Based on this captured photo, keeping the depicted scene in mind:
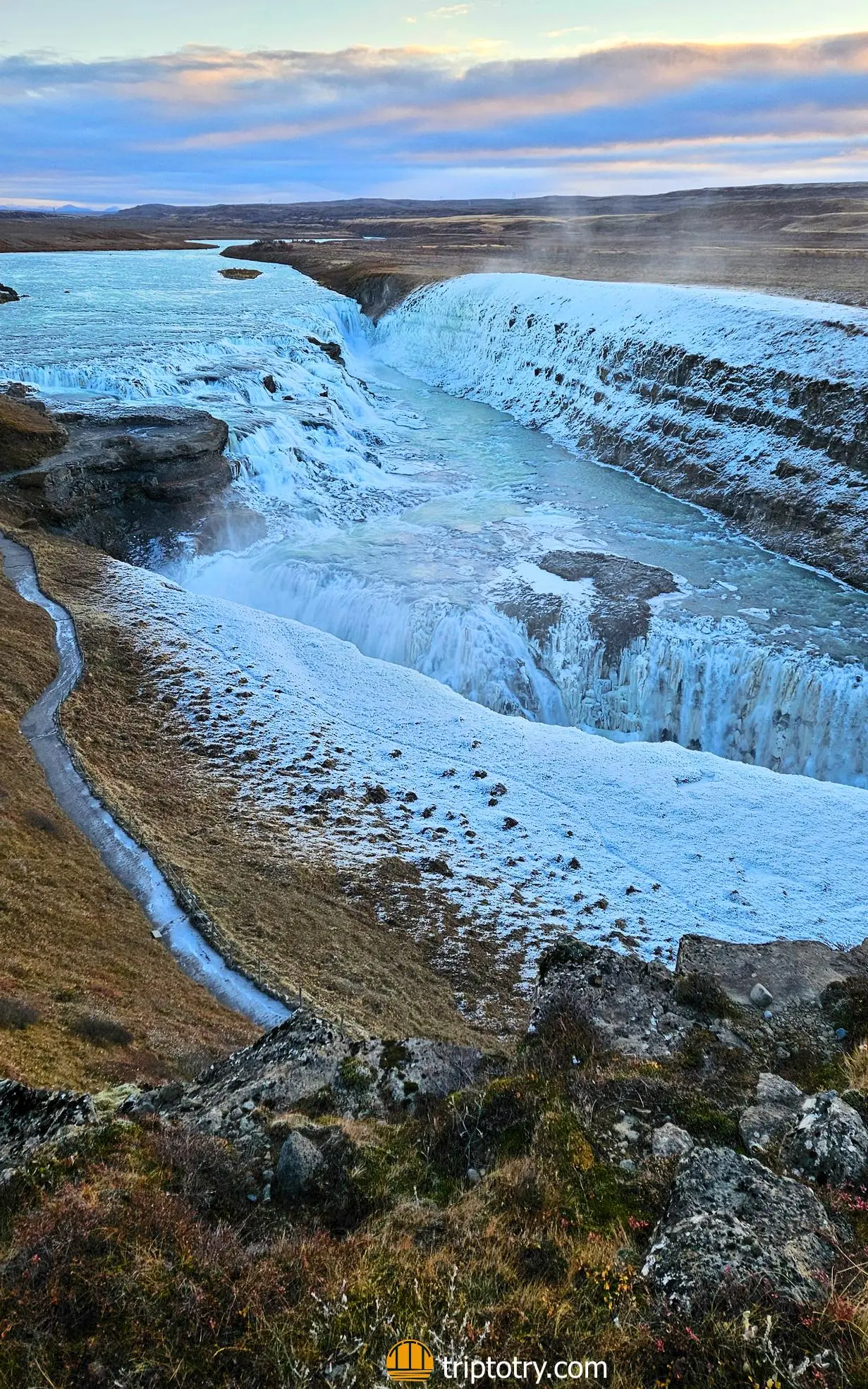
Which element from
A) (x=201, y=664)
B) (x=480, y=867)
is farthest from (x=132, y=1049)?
(x=201, y=664)

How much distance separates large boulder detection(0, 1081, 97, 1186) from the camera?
15.6 ft

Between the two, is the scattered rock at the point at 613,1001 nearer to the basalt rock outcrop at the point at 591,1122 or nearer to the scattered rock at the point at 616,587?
the basalt rock outcrop at the point at 591,1122

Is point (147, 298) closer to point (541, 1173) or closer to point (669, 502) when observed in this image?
point (669, 502)

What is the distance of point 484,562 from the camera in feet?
79.2

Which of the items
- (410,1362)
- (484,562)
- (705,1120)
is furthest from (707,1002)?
(484,562)

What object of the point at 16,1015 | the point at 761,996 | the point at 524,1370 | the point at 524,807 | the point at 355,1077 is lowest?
the point at 524,807

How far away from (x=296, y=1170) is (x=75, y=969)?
4.86m

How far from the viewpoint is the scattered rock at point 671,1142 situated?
5.09m

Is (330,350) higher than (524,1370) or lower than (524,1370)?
higher

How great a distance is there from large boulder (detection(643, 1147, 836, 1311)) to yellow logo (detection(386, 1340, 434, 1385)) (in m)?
1.14

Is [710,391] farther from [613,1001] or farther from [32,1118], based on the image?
[32,1118]

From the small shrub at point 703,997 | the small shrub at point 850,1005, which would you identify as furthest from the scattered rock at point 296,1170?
the small shrub at point 850,1005

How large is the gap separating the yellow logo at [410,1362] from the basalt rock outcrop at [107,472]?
23368mm

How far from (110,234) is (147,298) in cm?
7766
